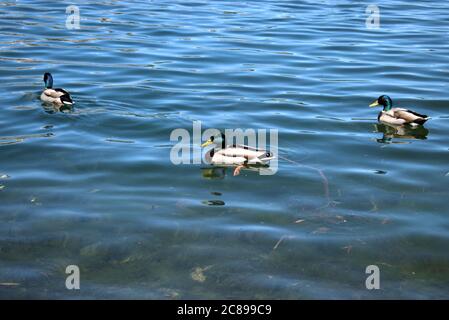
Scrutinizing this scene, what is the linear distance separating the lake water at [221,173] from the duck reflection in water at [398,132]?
0.22 ft

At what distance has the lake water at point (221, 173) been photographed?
31.5 feet

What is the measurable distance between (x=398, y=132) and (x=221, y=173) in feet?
15.6

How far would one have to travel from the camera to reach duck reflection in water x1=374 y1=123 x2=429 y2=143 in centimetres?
1552

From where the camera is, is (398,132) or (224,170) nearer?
(224,170)

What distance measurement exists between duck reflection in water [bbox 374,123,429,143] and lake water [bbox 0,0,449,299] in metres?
0.07

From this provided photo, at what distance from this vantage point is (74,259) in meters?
9.83

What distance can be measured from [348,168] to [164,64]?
9875 millimetres

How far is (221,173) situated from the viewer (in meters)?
13.2

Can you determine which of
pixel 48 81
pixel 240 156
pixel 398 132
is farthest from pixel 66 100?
pixel 398 132

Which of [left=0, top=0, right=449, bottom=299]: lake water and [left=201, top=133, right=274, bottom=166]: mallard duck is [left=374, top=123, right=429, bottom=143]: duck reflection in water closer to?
[left=0, top=0, right=449, bottom=299]: lake water

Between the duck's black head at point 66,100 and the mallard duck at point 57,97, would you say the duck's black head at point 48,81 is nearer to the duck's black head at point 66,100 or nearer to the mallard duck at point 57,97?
the mallard duck at point 57,97

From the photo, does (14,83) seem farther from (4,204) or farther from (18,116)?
(4,204)

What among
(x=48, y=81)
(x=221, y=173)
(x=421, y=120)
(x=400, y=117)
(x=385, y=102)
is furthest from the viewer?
(x=48, y=81)

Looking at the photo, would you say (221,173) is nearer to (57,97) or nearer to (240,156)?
(240,156)
